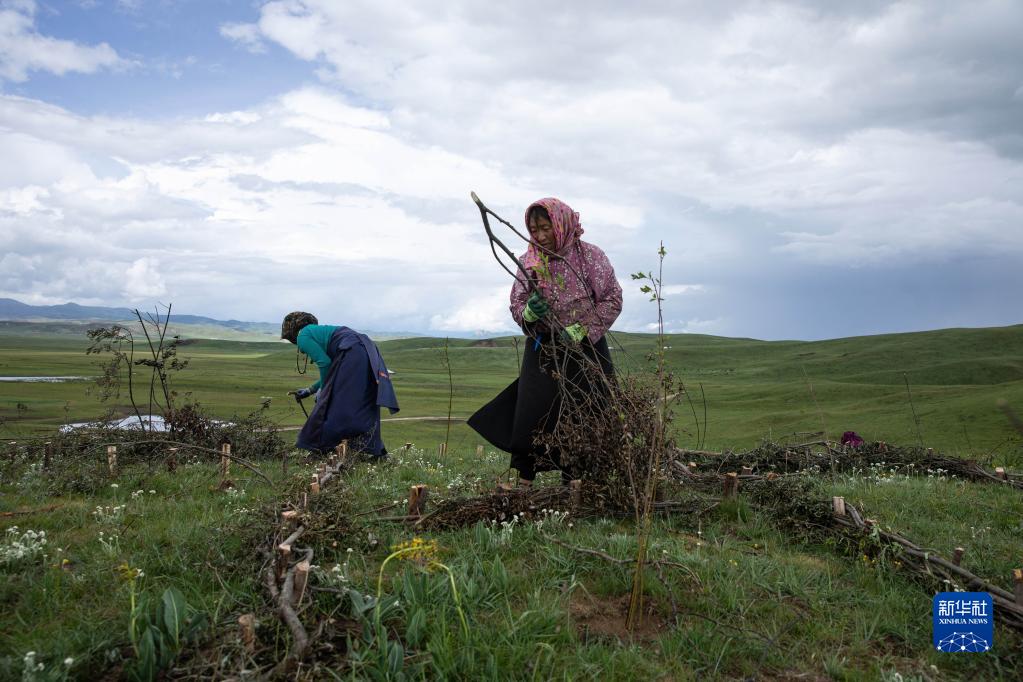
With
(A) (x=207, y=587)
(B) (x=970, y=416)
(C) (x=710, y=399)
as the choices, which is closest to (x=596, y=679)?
(A) (x=207, y=587)

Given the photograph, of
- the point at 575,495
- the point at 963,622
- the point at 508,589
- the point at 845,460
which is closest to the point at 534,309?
the point at 575,495

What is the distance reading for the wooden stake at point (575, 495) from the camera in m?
4.37

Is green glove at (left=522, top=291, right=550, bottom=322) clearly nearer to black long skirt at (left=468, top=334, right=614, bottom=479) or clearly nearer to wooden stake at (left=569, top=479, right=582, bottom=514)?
black long skirt at (left=468, top=334, right=614, bottom=479)

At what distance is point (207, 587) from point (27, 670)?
98 centimetres

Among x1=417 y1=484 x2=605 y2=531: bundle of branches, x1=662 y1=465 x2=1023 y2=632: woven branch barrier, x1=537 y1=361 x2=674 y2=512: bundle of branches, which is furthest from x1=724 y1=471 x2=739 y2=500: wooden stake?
x1=417 y1=484 x2=605 y2=531: bundle of branches

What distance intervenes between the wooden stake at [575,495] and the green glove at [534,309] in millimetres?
1174

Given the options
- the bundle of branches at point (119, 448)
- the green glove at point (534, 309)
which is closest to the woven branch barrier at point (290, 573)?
the green glove at point (534, 309)

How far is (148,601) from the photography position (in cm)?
278

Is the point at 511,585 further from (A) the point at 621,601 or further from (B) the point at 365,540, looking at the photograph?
(B) the point at 365,540

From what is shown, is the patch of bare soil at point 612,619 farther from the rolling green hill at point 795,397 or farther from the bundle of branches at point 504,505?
the rolling green hill at point 795,397

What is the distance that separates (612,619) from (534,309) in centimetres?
234

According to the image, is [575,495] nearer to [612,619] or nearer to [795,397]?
[612,619]

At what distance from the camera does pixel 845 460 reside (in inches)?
312

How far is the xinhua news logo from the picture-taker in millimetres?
2961
